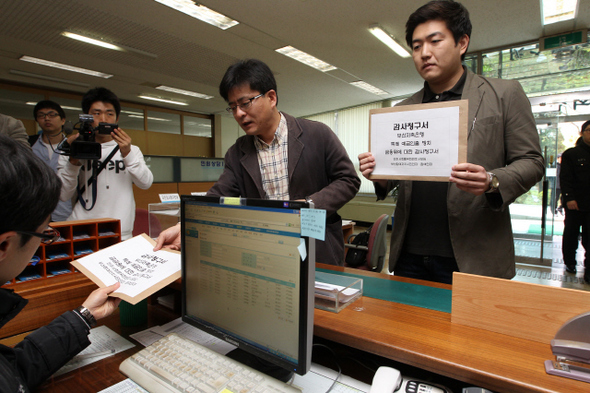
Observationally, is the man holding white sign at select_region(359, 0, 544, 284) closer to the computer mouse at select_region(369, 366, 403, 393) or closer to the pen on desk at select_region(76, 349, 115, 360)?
the computer mouse at select_region(369, 366, 403, 393)

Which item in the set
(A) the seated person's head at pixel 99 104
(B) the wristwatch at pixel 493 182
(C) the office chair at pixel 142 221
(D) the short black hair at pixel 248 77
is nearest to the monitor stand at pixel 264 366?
(B) the wristwatch at pixel 493 182

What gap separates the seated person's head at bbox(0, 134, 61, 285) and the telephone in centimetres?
68

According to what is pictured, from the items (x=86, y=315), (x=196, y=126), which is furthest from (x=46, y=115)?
(x=196, y=126)

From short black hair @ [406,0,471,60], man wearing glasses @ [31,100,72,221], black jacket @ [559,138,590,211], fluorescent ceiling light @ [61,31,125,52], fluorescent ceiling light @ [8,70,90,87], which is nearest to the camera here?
short black hair @ [406,0,471,60]

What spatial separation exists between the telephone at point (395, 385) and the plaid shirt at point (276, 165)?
89 cm

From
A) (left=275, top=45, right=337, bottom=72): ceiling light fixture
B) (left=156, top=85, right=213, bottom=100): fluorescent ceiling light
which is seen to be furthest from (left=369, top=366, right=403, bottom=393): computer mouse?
(left=156, top=85, right=213, bottom=100): fluorescent ceiling light

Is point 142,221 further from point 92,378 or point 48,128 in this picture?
point 92,378

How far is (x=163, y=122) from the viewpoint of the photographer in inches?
344

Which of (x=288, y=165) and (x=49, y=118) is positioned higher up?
(x=49, y=118)

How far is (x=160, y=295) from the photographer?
4.20ft

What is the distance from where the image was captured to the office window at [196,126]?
30.3 feet

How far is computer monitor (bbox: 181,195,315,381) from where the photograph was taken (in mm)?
625

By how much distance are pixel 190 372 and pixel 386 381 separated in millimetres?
403

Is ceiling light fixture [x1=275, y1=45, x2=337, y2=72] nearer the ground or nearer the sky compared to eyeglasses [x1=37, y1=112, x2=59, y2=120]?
nearer the sky
